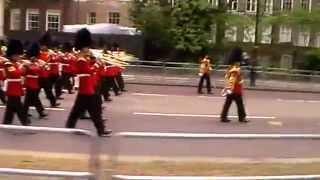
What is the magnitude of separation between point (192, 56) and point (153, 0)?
412 cm

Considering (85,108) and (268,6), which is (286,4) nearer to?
(268,6)

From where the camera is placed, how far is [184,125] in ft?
58.4

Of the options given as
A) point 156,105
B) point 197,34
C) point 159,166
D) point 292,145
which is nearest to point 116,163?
point 159,166

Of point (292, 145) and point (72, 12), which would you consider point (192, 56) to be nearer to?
point (72, 12)

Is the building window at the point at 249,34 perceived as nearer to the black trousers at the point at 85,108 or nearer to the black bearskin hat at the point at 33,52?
the black bearskin hat at the point at 33,52

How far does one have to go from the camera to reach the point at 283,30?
4762cm

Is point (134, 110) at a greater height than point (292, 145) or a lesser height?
lesser

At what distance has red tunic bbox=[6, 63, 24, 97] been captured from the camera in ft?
48.9

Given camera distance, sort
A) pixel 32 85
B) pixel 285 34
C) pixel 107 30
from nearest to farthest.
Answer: pixel 32 85 → pixel 285 34 → pixel 107 30

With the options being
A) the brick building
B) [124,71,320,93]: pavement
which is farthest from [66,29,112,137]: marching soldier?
the brick building

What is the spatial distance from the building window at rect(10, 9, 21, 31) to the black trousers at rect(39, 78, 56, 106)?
36799 mm

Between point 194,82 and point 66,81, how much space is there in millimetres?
10701

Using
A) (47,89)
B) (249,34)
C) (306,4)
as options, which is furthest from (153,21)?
(47,89)

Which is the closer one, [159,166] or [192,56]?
[159,166]
